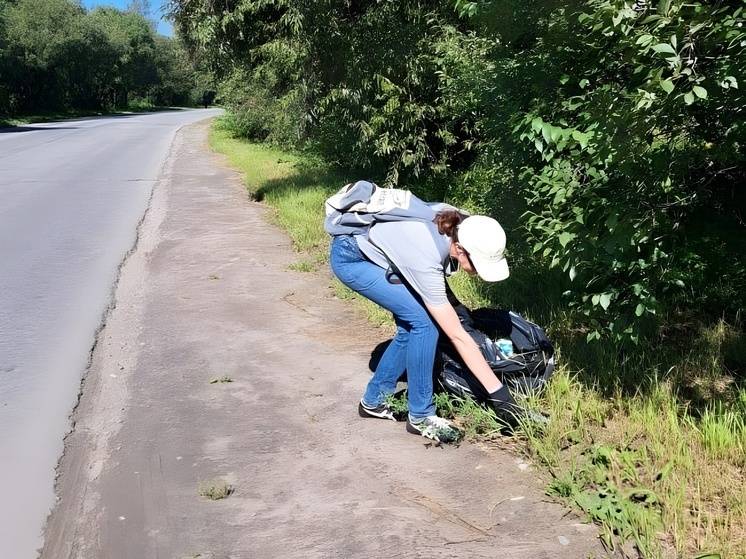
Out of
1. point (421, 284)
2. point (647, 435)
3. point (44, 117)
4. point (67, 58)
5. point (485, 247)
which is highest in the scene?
point (67, 58)

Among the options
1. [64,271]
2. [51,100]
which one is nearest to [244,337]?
[64,271]

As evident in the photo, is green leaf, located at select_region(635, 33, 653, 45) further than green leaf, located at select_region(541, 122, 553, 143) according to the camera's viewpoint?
No

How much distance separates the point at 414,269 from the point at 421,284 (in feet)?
0.28

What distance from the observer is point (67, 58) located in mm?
60594

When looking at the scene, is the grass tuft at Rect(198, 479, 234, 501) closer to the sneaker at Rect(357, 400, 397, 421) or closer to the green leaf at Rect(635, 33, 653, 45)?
the sneaker at Rect(357, 400, 397, 421)

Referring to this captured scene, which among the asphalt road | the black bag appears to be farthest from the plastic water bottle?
the asphalt road

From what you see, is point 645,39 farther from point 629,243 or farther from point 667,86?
point 629,243

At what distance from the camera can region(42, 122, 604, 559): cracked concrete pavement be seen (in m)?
3.18

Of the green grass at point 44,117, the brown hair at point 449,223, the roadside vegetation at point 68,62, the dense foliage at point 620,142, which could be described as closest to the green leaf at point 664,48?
the dense foliage at point 620,142

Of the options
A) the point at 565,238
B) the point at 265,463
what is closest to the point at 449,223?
the point at 565,238

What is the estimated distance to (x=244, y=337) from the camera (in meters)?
5.97

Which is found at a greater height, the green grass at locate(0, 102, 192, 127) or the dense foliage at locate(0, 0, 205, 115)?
the dense foliage at locate(0, 0, 205, 115)

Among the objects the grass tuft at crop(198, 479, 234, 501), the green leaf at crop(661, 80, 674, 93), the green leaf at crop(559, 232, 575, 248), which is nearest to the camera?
the green leaf at crop(661, 80, 674, 93)

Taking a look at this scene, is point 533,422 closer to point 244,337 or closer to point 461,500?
point 461,500
